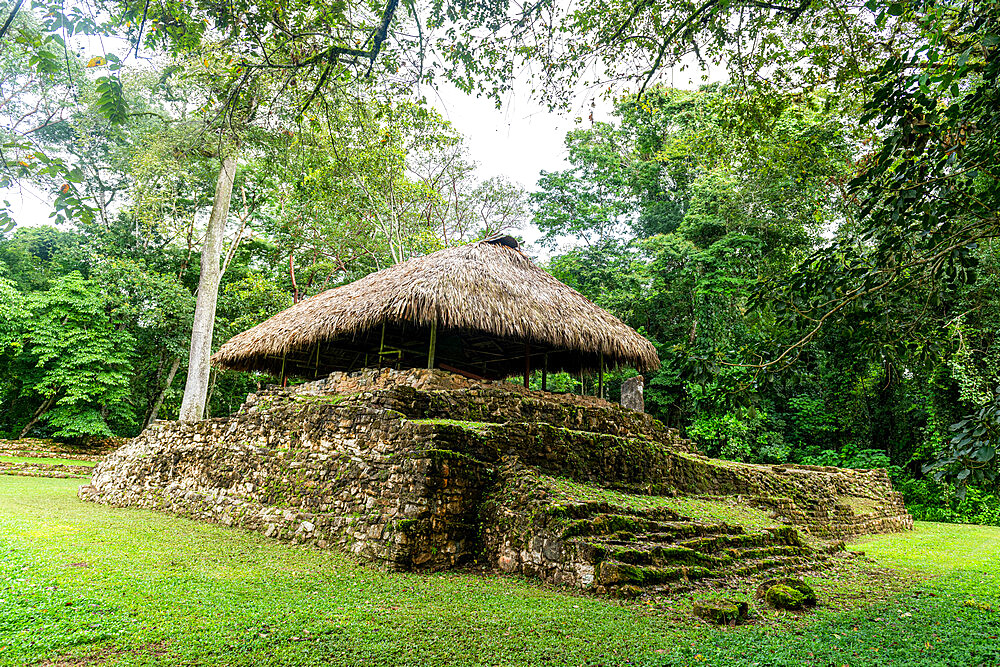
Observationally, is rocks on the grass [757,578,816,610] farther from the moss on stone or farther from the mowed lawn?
the mowed lawn

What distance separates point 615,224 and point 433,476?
17446 millimetres

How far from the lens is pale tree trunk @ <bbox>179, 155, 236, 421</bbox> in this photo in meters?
14.3

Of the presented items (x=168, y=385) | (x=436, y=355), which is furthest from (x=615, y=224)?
(x=168, y=385)

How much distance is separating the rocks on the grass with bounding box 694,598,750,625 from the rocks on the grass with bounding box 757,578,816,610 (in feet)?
1.53

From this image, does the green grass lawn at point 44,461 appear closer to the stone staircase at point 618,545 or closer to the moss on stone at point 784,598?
the stone staircase at point 618,545

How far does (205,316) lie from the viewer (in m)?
14.9

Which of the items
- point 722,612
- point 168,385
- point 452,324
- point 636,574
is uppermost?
point 452,324

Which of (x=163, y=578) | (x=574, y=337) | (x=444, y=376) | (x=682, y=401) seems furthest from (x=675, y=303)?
(x=163, y=578)

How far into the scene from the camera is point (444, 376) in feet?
27.5

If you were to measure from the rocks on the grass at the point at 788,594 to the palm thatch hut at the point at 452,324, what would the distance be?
4872mm

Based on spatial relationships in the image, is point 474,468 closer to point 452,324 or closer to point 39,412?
point 452,324

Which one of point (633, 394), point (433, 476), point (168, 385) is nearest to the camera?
point (433, 476)

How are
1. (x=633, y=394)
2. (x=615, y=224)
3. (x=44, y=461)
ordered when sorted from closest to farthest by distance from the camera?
(x=44, y=461) < (x=633, y=394) < (x=615, y=224)

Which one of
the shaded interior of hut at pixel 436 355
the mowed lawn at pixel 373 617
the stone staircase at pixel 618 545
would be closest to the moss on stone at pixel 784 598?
the mowed lawn at pixel 373 617
